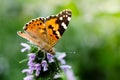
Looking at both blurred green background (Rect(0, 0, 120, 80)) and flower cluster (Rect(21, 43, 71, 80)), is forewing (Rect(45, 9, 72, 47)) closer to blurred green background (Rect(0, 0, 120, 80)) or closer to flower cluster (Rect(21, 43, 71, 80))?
flower cluster (Rect(21, 43, 71, 80))

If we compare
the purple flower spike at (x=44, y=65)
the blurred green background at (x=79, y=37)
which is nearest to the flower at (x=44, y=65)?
the purple flower spike at (x=44, y=65)

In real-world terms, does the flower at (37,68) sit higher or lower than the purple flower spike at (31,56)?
lower

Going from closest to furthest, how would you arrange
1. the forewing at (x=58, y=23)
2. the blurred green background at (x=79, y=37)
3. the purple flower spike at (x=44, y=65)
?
the purple flower spike at (x=44, y=65)
the forewing at (x=58, y=23)
the blurred green background at (x=79, y=37)

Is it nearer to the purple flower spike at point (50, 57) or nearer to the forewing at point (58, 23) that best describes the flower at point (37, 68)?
the purple flower spike at point (50, 57)

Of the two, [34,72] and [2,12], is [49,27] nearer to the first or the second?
[34,72]

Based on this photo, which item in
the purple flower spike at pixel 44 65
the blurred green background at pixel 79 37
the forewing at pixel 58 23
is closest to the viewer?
the purple flower spike at pixel 44 65

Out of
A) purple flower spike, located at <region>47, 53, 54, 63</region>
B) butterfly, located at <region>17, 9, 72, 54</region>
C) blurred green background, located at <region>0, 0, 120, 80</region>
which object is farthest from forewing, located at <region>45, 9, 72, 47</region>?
blurred green background, located at <region>0, 0, 120, 80</region>

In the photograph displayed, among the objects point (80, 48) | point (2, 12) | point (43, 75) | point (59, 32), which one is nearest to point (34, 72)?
point (43, 75)
